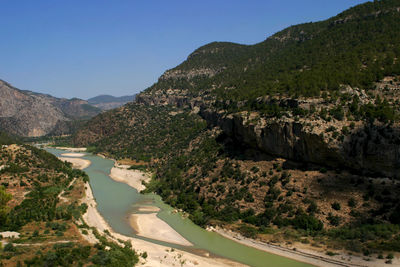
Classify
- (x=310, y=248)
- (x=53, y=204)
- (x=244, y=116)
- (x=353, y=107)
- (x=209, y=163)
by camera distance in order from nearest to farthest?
1. (x=310, y=248)
2. (x=353, y=107)
3. (x=53, y=204)
4. (x=244, y=116)
5. (x=209, y=163)

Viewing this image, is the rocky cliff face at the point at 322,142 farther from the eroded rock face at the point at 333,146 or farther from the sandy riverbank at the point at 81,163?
the sandy riverbank at the point at 81,163

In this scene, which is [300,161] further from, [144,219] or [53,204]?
[53,204]

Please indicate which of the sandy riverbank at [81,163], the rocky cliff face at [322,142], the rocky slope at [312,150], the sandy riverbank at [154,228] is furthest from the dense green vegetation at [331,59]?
the sandy riverbank at [81,163]

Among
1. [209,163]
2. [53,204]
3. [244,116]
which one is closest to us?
[53,204]

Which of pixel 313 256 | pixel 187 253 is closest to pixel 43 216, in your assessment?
pixel 187 253

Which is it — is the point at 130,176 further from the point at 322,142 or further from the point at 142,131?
the point at 322,142

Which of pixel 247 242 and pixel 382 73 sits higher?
pixel 382 73

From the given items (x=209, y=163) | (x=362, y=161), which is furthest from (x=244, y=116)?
(x=362, y=161)
